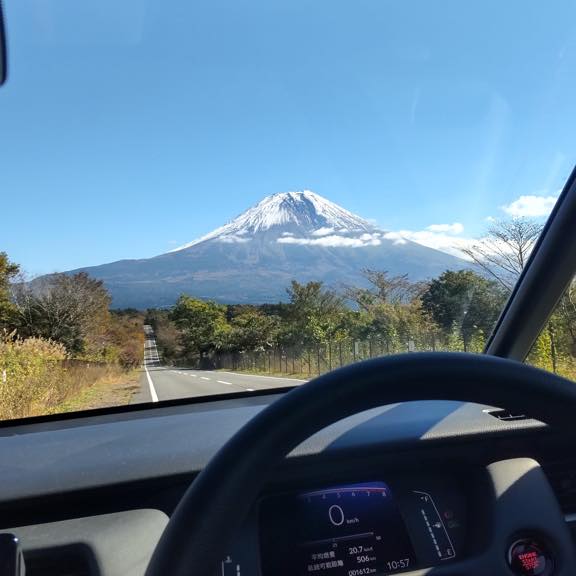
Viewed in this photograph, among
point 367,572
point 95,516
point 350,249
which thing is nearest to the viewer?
point 367,572

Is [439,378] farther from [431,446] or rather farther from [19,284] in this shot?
[19,284]

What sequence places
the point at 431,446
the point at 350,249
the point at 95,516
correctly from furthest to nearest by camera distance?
the point at 350,249
the point at 431,446
the point at 95,516

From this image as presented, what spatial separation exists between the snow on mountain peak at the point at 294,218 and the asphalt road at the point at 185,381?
827 mm

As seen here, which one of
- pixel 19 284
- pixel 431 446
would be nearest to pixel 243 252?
pixel 19 284

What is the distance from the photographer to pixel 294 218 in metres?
3.89

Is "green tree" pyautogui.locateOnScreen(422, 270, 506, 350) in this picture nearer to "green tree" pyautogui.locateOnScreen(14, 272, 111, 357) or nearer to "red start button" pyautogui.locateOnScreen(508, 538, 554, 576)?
"red start button" pyautogui.locateOnScreen(508, 538, 554, 576)

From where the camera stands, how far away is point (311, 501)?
197cm

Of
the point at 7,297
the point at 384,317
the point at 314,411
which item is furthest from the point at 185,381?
the point at 314,411

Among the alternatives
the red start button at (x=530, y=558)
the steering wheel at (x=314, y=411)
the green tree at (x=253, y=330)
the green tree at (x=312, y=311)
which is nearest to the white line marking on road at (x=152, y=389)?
the green tree at (x=253, y=330)

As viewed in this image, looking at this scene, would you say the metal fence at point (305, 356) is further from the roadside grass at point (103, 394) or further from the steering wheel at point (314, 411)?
the steering wheel at point (314, 411)

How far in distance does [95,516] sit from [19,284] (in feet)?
5.60

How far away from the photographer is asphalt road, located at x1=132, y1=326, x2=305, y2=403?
10.6ft

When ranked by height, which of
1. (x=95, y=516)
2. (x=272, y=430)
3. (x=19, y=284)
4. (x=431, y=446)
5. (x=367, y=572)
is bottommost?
(x=367, y=572)

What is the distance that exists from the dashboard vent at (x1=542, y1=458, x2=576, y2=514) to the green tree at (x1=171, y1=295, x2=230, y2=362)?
7.31 ft
